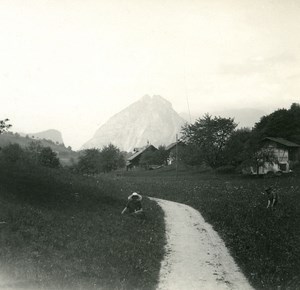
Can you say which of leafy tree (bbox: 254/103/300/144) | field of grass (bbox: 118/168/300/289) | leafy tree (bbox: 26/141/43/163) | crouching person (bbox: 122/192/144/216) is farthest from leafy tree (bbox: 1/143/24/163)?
leafy tree (bbox: 254/103/300/144)

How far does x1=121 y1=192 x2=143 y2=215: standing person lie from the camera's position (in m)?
20.9

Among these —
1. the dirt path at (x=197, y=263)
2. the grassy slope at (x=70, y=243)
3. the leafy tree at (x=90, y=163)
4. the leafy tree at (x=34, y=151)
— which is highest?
the leafy tree at (x=34, y=151)

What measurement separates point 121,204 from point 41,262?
49.7 ft

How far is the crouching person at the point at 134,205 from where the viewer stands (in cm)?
2088

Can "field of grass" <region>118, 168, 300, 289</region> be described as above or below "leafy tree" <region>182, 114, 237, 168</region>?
below

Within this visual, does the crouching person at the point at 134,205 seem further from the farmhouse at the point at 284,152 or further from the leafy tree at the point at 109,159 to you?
the leafy tree at the point at 109,159

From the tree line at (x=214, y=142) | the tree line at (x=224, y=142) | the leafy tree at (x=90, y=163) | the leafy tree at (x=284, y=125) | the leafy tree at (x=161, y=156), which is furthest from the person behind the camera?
the leafy tree at (x=161, y=156)

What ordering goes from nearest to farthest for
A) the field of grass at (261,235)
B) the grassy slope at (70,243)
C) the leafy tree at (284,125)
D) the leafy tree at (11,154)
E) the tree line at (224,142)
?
the grassy slope at (70,243) < the field of grass at (261,235) < the leafy tree at (11,154) < the tree line at (224,142) < the leafy tree at (284,125)

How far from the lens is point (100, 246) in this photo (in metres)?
13.5

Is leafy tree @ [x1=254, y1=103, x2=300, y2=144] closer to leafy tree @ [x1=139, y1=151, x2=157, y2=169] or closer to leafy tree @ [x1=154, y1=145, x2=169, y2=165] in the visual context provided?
leafy tree @ [x1=154, y1=145, x2=169, y2=165]

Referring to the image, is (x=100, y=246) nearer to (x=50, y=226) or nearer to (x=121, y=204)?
(x=50, y=226)

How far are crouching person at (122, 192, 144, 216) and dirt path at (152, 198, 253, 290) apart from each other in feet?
6.02

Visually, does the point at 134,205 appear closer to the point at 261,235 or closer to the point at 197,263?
the point at 261,235

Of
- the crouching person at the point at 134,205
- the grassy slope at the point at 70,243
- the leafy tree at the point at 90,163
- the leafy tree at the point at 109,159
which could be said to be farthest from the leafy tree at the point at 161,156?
the crouching person at the point at 134,205
